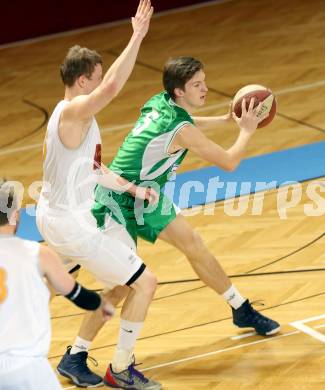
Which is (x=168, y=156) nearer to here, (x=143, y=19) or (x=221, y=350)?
(x=143, y=19)

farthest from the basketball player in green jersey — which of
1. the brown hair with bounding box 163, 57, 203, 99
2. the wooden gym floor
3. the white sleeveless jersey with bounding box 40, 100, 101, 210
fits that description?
the wooden gym floor

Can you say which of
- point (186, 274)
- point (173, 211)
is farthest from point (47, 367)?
point (186, 274)

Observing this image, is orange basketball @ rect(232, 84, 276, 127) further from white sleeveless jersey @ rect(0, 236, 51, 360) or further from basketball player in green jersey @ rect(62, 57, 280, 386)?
white sleeveless jersey @ rect(0, 236, 51, 360)

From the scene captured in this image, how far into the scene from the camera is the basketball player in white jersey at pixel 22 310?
5.00 m

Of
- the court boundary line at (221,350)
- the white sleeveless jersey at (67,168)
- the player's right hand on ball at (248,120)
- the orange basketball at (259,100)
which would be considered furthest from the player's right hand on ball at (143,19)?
the court boundary line at (221,350)

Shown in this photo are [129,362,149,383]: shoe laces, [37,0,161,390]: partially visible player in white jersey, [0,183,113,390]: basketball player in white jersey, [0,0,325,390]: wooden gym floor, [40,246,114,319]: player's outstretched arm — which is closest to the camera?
[0,183,113,390]: basketball player in white jersey

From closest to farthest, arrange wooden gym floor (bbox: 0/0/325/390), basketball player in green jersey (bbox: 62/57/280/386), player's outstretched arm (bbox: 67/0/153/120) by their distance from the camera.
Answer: player's outstretched arm (bbox: 67/0/153/120)
basketball player in green jersey (bbox: 62/57/280/386)
wooden gym floor (bbox: 0/0/325/390)

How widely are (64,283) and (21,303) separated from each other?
0.87 ft

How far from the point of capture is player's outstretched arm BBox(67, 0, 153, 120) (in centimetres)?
615

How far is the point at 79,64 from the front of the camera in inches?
257

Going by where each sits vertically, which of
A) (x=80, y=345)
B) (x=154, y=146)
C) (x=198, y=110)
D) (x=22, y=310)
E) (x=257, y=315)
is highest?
(x=154, y=146)

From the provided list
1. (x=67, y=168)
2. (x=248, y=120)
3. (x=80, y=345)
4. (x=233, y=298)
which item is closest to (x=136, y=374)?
(x=80, y=345)

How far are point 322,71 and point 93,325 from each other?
7.66 metres

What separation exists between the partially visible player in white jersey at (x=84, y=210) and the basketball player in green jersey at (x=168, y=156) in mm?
272
